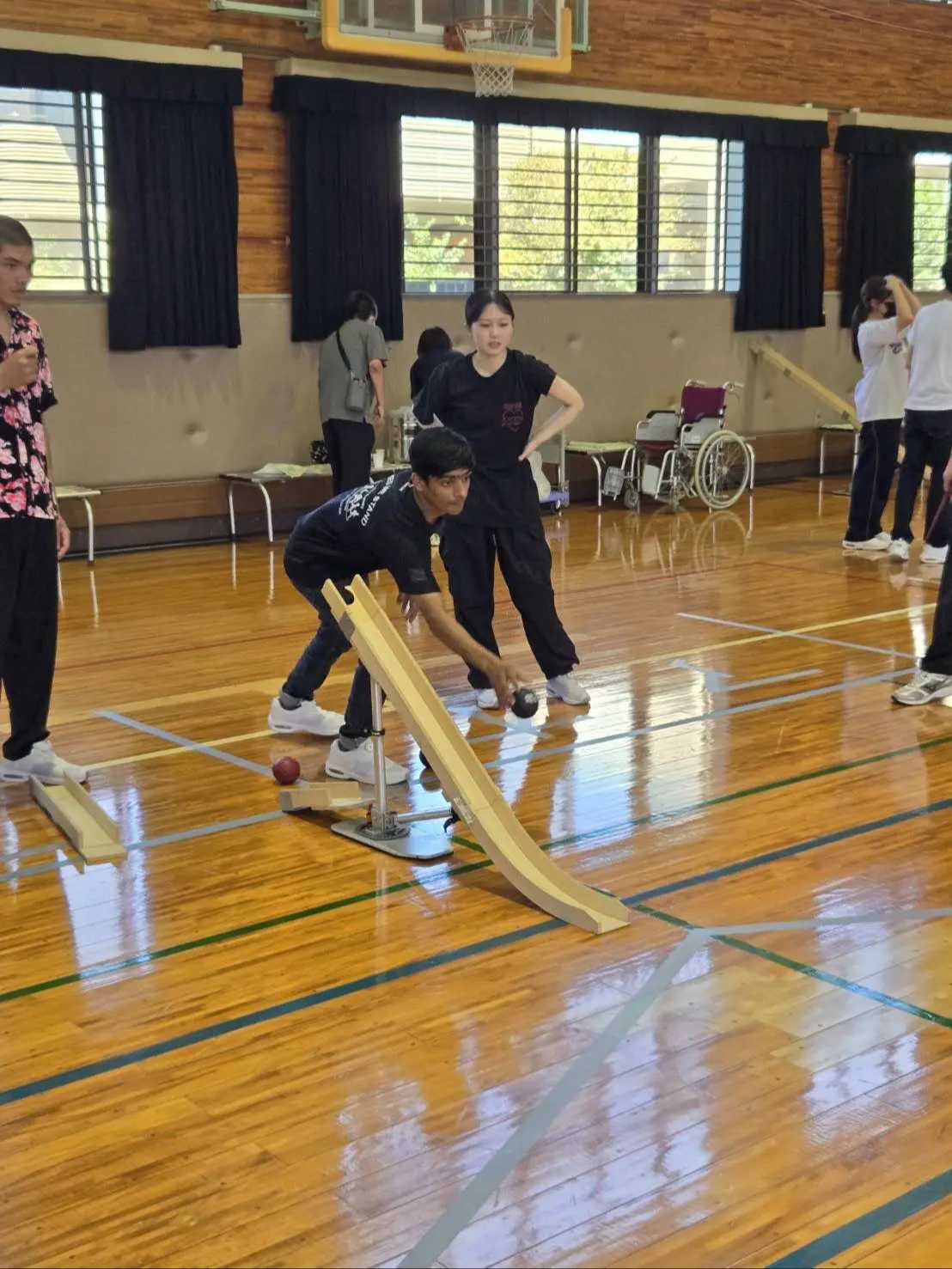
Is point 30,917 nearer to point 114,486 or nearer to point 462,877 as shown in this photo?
point 462,877

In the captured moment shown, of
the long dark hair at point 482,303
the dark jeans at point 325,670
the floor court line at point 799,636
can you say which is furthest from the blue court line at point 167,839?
the floor court line at point 799,636

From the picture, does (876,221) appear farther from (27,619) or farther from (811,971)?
(811,971)

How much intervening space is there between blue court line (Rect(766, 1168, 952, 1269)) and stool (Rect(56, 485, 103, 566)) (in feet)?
20.9

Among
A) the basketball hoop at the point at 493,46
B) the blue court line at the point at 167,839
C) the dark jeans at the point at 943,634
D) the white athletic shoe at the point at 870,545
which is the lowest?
the blue court line at the point at 167,839

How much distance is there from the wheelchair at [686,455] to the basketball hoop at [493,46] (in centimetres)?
229

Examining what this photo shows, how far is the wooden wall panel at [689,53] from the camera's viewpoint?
850 cm

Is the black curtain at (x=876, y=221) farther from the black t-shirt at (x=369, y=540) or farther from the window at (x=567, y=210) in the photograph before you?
the black t-shirt at (x=369, y=540)

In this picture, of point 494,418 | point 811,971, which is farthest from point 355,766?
point 811,971

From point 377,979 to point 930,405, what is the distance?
5347 mm

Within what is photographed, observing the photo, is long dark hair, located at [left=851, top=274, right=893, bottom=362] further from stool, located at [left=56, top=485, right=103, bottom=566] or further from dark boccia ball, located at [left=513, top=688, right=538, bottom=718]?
dark boccia ball, located at [left=513, top=688, right=538, bottom=718]

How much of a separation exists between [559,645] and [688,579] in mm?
2585

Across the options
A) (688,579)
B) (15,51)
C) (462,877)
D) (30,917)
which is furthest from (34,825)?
(15,51)

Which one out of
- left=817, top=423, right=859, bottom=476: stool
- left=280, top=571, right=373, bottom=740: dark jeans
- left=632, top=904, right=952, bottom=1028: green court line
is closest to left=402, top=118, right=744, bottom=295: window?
left=817, top=423, right=859, bottom=476: stool

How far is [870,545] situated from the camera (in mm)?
8328
